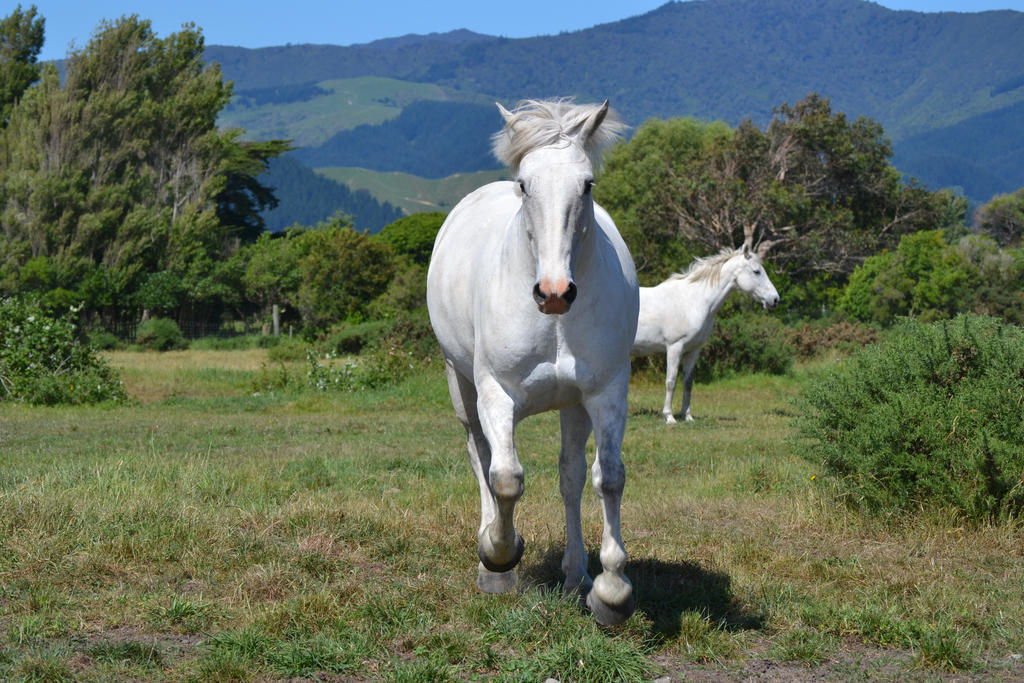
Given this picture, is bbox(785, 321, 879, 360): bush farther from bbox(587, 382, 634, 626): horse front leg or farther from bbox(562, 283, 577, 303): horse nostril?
bbox(562, 283, 577, 303): horse nostril

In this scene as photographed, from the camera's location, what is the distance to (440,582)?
4.75 meters

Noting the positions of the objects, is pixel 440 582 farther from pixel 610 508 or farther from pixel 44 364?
pixel 44 364

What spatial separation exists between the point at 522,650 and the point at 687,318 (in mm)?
10774

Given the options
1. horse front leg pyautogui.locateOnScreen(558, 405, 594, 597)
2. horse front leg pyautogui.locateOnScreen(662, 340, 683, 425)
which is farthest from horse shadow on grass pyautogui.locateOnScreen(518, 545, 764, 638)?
horse front leg pyautogui.locateOnScreen(662, 340, 683, 425)

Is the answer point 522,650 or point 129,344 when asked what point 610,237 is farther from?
point 129,344

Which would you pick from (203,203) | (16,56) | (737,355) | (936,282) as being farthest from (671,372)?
(16,56)

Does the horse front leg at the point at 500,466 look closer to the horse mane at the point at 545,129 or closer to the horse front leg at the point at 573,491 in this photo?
the horse front leg at the point at 573,491

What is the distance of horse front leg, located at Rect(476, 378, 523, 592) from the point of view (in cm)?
400

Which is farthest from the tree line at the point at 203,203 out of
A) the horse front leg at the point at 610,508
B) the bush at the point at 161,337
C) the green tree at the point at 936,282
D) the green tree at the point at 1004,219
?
the horse front leg at the point at 610,508

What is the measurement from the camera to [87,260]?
40.0 metres

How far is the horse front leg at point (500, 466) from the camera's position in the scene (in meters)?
4.00

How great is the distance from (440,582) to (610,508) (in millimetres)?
1172

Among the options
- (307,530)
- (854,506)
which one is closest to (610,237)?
(307,530)

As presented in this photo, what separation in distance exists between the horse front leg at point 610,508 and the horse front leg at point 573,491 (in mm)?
532
